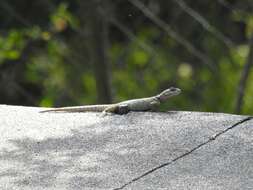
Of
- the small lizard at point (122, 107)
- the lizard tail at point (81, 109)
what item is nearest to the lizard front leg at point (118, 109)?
the small lizard at point (122, 107)

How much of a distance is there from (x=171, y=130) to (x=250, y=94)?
22.6ft

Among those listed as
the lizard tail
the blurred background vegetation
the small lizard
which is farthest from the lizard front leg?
the blurred background vegetation

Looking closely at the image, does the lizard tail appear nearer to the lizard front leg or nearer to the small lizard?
the small lizard

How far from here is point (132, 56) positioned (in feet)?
43.8

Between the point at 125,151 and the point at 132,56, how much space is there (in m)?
7.62

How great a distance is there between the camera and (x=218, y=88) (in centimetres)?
1259

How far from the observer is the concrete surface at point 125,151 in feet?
17.2

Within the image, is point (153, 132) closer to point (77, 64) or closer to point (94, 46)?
point (94, 46)

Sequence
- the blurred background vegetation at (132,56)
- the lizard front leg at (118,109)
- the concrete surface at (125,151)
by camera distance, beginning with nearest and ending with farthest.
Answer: the concrete surface at (125,151)
the lizard front leg at (118,109)
the blurred background vegetation at (132,56)

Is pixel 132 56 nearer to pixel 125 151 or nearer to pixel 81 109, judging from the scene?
pixel 81 109

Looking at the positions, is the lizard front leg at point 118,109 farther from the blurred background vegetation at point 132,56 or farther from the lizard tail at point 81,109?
the blurred background vegetation at point 132,56

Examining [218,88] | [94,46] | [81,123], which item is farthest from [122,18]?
[81,123]

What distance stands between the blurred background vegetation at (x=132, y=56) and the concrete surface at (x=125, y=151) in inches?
192

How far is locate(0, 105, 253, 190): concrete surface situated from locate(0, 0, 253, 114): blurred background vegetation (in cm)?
487
